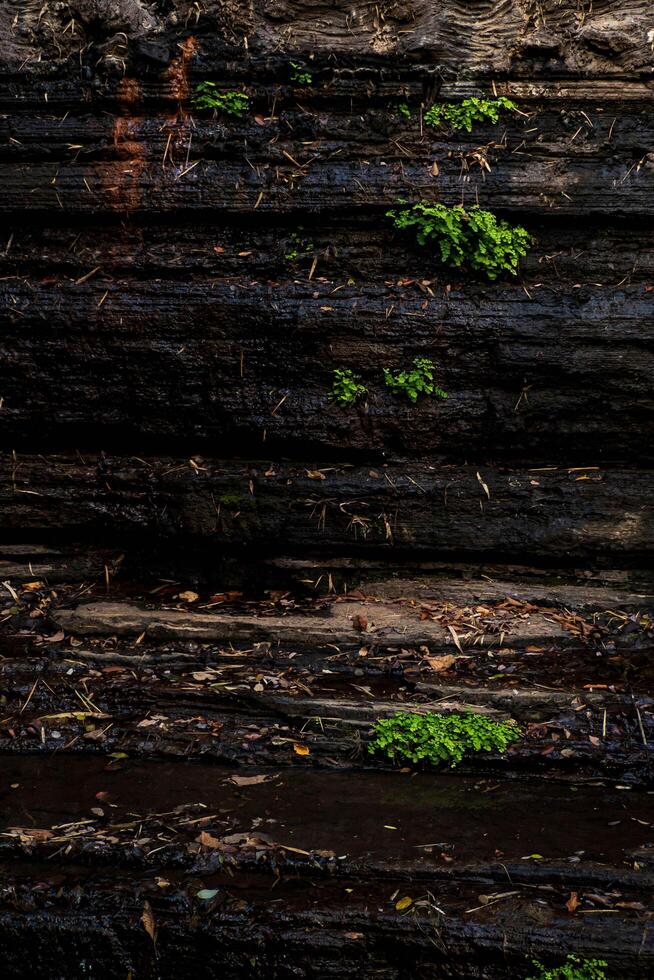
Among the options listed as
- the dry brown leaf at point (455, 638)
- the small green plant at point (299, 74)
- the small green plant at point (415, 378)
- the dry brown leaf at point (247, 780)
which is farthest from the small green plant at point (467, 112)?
the dry brown leaf at point (247, 780)

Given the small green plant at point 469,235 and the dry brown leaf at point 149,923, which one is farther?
the small green plant at point 469,235

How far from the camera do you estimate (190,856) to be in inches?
143

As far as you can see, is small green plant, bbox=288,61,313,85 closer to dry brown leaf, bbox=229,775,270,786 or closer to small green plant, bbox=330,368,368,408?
small green plant, bbox=330,368,368,408

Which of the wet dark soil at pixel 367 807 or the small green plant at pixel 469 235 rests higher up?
the small green plant at pixel 469 235

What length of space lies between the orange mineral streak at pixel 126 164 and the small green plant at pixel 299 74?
3.62 ft

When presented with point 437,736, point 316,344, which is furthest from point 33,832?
point 316,344

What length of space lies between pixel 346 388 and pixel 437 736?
248 centimetres

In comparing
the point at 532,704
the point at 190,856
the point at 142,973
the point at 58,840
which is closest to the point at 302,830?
the point at 190,856

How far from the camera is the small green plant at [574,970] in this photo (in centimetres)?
315

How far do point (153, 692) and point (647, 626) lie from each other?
3.21 m

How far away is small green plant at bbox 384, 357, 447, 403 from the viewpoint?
5613 mm

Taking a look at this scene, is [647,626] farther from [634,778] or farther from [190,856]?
[190,856]

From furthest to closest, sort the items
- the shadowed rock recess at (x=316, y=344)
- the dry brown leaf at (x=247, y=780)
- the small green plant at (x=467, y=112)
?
the small green plant at (x=467, y=112) → the shadowed rock recess at (x=316, y=344) → the dry brown leaf at (x=247, y=780)

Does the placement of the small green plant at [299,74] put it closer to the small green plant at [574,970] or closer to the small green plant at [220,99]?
the small green plant at [220,99]
